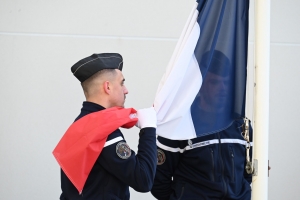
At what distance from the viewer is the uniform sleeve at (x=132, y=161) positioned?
219 cm

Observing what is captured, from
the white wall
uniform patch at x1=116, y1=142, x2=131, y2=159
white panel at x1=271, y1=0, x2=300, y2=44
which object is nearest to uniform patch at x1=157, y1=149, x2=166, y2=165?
uniform patch at x1=116, y1=142, x2=131, y2=159

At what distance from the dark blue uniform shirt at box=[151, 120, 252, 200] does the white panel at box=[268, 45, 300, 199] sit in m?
1.76

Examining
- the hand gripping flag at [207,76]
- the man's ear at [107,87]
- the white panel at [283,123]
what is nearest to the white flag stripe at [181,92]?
the hand gripping flag at [207,76]

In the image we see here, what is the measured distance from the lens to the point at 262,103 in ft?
7.14

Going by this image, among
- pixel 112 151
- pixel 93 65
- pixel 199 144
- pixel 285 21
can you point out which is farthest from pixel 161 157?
pixel 285 21

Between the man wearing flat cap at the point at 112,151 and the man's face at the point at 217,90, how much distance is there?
0.99 ft

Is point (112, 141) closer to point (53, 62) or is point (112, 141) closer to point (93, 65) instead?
point (93, 65)

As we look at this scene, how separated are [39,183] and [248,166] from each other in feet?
7.26

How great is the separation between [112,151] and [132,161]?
10 cm

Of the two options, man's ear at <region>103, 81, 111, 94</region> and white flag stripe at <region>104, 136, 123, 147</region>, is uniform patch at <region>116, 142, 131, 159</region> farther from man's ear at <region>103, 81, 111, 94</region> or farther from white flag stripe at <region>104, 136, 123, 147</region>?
man's ear at <region>103, 81, 111, 94</region>

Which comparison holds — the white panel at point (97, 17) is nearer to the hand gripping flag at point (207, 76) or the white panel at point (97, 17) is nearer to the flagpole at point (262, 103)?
the hand gripping flag at point (207, 76)

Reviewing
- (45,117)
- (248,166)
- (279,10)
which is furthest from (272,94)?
(248,166)

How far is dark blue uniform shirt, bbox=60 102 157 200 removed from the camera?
2.19m

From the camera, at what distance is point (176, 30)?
414 cm
